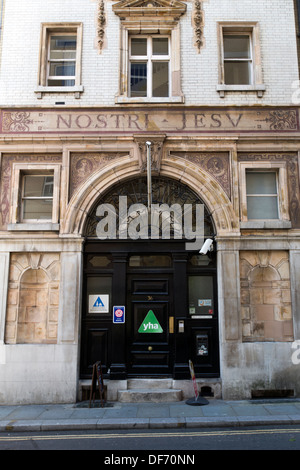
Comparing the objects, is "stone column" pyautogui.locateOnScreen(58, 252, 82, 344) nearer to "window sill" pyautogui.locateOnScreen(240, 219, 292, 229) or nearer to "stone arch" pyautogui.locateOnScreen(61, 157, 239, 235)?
"stone arch" pyautogui.locateOnScreen(61, 157, 239, 235)

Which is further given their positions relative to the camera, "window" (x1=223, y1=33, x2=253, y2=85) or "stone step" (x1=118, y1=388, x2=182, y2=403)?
"window" (x1=223, y1=33, x2=253, y2=85)

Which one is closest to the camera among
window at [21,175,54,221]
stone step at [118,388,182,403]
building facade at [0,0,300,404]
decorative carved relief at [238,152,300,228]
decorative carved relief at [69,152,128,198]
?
stone step at [118,388,182,403]

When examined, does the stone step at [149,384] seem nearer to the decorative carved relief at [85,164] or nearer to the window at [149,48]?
the decorative carved relief at [85,164]

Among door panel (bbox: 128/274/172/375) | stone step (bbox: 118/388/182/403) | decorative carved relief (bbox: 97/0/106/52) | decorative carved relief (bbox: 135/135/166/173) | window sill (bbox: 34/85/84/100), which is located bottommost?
stone step (bbox: 118/388/182/403)

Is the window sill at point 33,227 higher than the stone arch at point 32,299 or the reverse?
higher

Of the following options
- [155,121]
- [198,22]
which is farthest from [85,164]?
[198,22]

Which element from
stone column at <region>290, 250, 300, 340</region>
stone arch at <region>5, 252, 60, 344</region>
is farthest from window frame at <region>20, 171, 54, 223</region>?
stone column at <region>290, 250, 300, 340</region>

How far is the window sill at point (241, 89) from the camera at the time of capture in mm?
Result: 10391

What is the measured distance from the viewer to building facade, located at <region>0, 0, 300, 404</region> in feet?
30.8

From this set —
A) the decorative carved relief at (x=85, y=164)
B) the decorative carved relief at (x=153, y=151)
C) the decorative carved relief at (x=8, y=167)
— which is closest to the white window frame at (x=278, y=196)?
the decorative carved relief at (x=153, y=151)

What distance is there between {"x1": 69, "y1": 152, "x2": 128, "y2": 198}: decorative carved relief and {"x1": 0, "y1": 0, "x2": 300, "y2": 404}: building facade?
4 centimetres

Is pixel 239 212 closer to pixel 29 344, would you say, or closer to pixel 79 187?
pixel 79 187

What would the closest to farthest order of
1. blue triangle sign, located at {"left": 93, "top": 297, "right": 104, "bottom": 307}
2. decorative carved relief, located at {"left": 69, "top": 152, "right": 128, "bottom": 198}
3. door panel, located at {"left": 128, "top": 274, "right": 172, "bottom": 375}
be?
door panel, located at {"left": 128, "top": 274, "right": 172, "bottom": 375}
blue triangle sign, located at {"left": 93, "top": 297, "right": 104, "bottom": 307}
decorative carved relief, located at {"left": 69, "top": 152, "right": 128, "bottom": 198}

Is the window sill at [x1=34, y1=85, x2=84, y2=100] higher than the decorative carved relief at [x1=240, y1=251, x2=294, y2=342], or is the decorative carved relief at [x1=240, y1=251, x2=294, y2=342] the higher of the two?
the window sill at [x1=34, y1=85, x2=84, y2=100]
